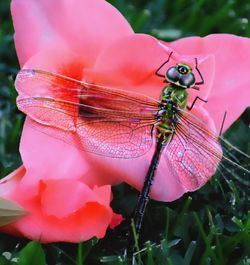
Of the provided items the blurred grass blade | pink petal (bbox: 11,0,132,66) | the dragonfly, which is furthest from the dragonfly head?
the blurred grass blade

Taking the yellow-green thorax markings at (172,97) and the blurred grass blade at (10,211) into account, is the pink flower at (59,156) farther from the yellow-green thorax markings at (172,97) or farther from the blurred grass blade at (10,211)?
the yellow-green thorax markings at (172,97)

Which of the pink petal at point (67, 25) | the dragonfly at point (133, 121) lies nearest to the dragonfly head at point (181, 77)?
the dragonfly at point (133, 121)

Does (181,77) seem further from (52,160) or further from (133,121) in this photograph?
(52,160)

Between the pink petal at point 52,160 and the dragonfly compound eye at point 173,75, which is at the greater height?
the dragonfly compound eye at point 173,75

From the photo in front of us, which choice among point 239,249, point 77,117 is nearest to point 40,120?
point 77,117

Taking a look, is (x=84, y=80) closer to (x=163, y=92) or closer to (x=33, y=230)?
(x=163, y=92)
